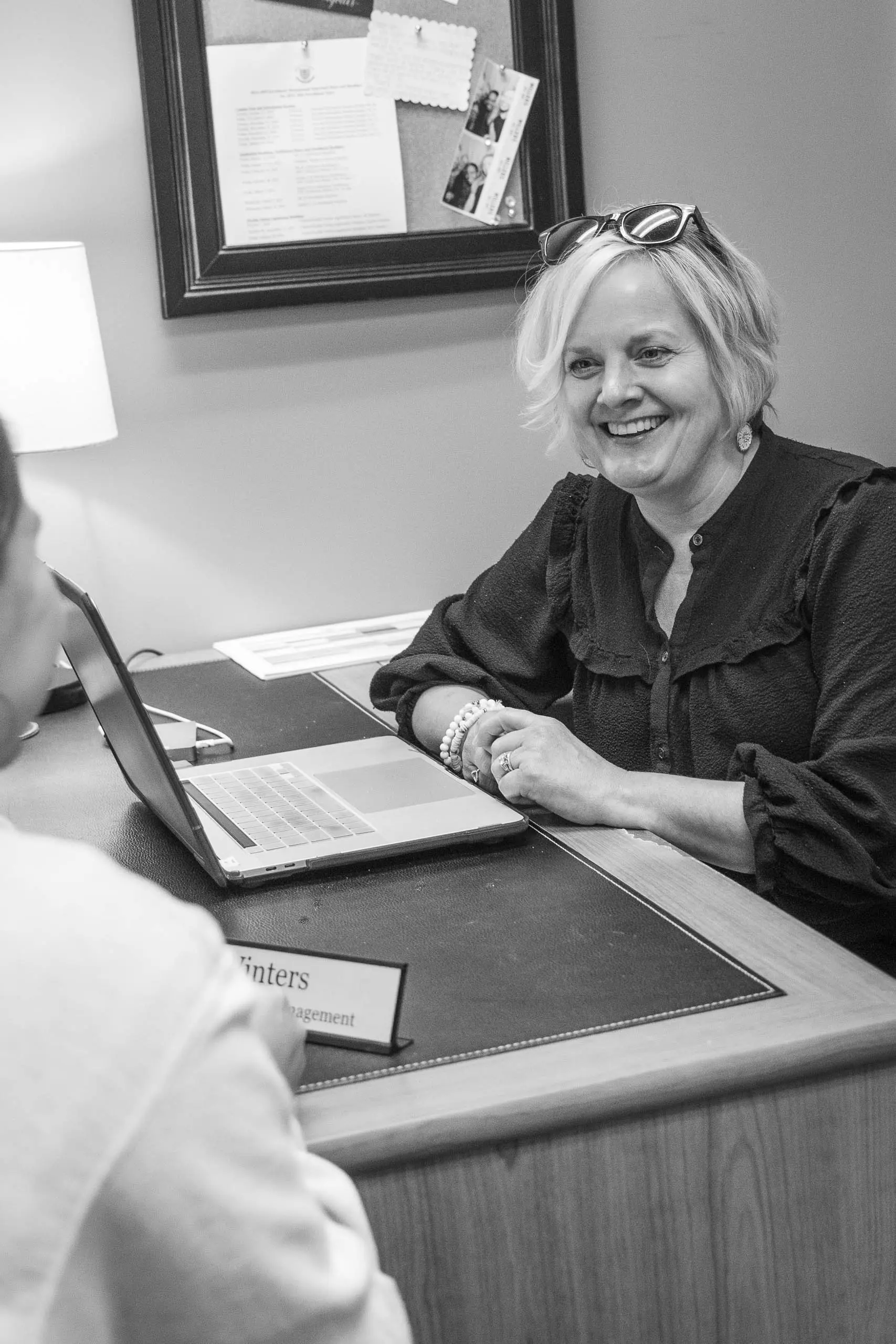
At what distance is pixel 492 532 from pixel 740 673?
102 centimetres

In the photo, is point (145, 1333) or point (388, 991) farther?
point (388, 991)

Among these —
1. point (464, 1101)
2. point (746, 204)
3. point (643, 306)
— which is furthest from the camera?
point (746, 204)

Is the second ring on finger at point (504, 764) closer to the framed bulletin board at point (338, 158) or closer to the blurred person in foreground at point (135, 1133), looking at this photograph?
the blurred person in foreground at point (135, 1133)

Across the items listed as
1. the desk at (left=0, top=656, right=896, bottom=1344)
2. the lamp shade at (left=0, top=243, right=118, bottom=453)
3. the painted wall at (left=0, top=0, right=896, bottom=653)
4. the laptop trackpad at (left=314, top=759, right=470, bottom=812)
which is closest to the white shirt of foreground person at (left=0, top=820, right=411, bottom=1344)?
the desk at (left=0, top=656, right=896, bottom=1344)

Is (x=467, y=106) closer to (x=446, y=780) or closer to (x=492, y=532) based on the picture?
(x=492, y=532)

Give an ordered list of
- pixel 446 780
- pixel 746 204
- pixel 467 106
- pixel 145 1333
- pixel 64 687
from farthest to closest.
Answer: pixel 746 204, pixel 467 106, pixel 64 687, pixel 446 780, pixel 145 1333

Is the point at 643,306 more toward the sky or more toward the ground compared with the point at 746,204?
more toward the ground

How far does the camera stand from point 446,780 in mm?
1440

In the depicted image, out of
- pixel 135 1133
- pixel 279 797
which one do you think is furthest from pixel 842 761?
pixel 135 1133

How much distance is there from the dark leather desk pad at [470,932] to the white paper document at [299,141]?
1066mm

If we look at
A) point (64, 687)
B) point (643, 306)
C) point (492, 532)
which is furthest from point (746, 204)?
point (64, 687)

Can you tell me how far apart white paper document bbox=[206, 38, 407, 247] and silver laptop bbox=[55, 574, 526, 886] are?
3.30 feet

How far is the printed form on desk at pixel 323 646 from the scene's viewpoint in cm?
206

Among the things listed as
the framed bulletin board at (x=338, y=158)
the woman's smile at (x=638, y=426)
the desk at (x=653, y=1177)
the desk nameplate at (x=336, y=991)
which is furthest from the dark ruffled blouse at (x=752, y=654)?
the framed bulletin board at (x=338, y=158)
